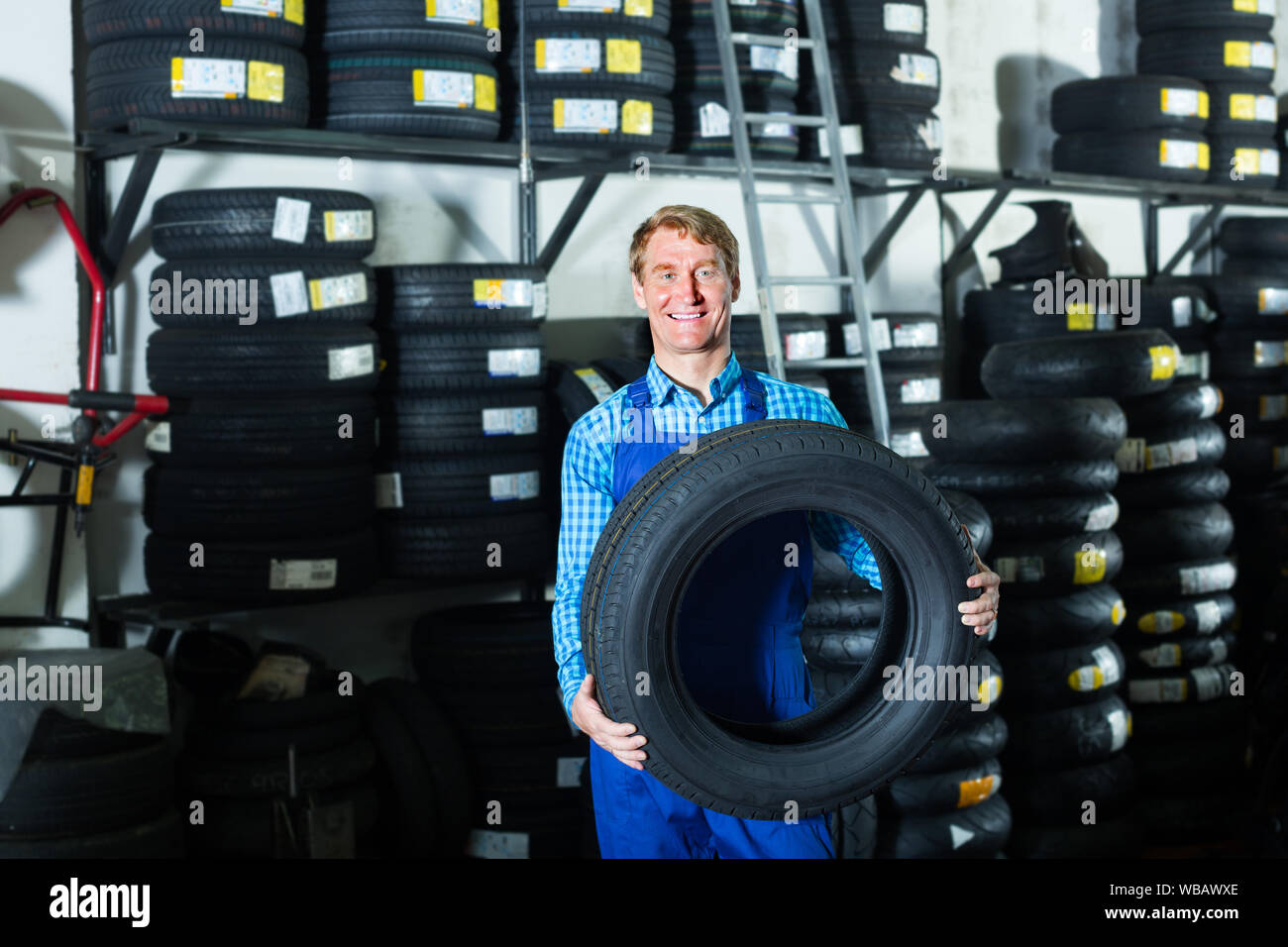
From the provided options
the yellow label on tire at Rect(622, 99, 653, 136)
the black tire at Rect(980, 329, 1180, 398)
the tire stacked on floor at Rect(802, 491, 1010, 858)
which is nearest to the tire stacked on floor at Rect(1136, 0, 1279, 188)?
the black tire at Rect(980, 329, 1180, 398)

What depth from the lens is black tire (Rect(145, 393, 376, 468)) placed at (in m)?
3.81

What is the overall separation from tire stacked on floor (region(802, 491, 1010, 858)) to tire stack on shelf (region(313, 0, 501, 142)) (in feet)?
5.74

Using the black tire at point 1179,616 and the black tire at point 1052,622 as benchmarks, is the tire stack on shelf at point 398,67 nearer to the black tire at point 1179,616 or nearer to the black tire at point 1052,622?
the black tire at point 1052,622

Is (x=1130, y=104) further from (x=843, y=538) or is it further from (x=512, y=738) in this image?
(x=843, y=538)

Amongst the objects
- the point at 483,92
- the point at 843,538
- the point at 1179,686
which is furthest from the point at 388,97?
the point at 1179,686

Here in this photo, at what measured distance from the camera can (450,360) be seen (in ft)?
13.7

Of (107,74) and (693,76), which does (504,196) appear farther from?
(107,74)

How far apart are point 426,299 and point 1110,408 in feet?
6.80

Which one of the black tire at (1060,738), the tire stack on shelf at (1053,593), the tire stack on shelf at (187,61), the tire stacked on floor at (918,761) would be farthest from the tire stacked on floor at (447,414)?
the black tire at (1060,738)

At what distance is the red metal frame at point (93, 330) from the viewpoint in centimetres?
361

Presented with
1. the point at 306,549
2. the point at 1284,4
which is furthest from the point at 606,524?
the point at 1284,4

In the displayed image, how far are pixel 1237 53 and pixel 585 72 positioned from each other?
354 cm

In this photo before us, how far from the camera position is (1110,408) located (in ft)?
13.6

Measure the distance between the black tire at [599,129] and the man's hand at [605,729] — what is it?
268cm
